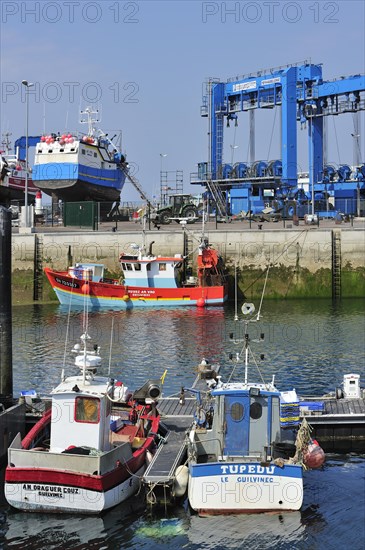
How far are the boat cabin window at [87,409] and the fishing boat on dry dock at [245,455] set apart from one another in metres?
1.86

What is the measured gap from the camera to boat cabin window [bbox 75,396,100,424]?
1642 centimetres

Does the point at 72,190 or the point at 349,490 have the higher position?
the point at 72,190

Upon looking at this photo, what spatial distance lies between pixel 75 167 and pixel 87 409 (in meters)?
47.4

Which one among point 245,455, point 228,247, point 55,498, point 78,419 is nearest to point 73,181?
point 228,247

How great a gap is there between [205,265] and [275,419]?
30706mm

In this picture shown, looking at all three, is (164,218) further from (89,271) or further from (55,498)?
(55,498)

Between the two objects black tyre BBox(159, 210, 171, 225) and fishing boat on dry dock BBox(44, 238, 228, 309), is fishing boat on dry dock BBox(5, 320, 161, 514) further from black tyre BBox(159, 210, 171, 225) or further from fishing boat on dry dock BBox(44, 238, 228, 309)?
black tyre BBox(159, 210, 171, 225)

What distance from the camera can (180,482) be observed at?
1622 cm

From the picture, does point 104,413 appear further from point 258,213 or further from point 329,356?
point 258,213

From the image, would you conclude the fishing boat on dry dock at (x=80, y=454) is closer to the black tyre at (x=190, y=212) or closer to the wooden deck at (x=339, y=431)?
the wooden deck at (x=339, y=431)

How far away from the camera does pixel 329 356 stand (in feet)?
98.8

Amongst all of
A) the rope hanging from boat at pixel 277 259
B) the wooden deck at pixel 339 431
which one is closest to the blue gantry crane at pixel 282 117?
the rope hanging from boat at pixel 277 259

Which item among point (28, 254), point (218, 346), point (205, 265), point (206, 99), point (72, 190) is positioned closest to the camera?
point (218, 346)

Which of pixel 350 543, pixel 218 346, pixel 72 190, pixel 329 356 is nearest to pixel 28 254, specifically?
pixel 72 190
